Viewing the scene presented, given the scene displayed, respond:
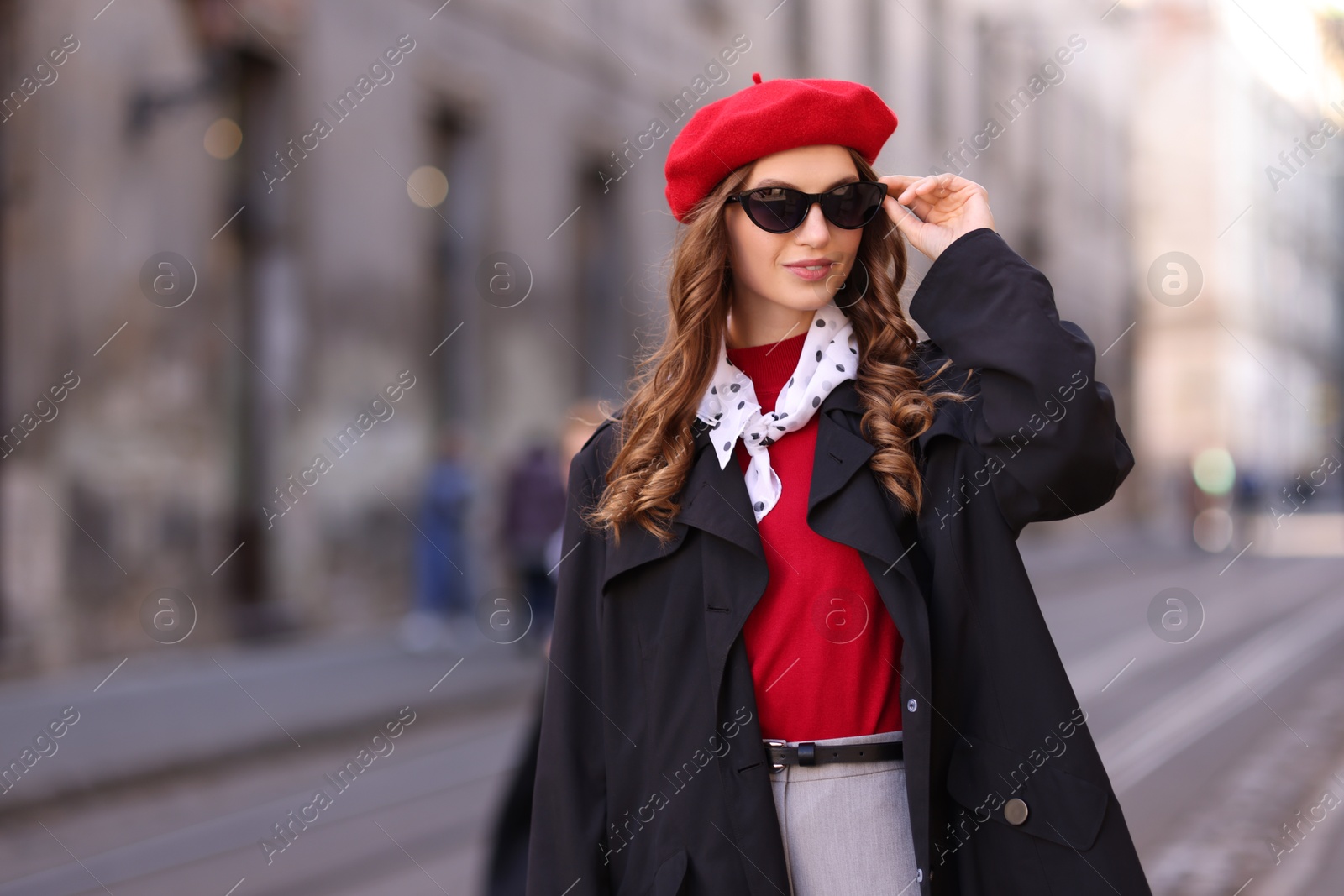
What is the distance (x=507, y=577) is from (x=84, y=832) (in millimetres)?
7594

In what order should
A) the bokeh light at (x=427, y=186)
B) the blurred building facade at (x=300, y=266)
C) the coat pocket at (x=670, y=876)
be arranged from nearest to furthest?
the coat pocket at (x=670, y=876) < the blurred building facade at (x=300, y=266) < the bokeh light at (x=427, y=186)

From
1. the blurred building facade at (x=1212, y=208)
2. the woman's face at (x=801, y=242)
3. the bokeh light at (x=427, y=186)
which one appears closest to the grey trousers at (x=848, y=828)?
the woman's face at (x=801, y=242)

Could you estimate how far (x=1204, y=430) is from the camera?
43.9 meters

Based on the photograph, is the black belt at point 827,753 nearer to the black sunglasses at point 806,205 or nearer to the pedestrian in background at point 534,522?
the black sunglasses at point 806,205

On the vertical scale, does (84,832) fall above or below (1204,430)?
above

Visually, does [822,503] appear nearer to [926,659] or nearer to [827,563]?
[827,563]

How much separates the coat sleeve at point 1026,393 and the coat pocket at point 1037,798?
32 cm

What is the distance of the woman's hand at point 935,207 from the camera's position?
1.99m

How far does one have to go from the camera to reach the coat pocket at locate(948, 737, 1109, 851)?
174cm

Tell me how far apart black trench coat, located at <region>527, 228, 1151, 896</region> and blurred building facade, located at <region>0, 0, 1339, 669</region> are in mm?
5575

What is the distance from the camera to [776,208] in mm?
1979

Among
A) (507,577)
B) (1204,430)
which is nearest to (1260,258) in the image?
(1204,430)

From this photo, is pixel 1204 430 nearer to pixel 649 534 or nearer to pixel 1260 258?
pixel 1260 258

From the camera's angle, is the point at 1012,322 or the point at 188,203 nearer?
the point at 1012,322
